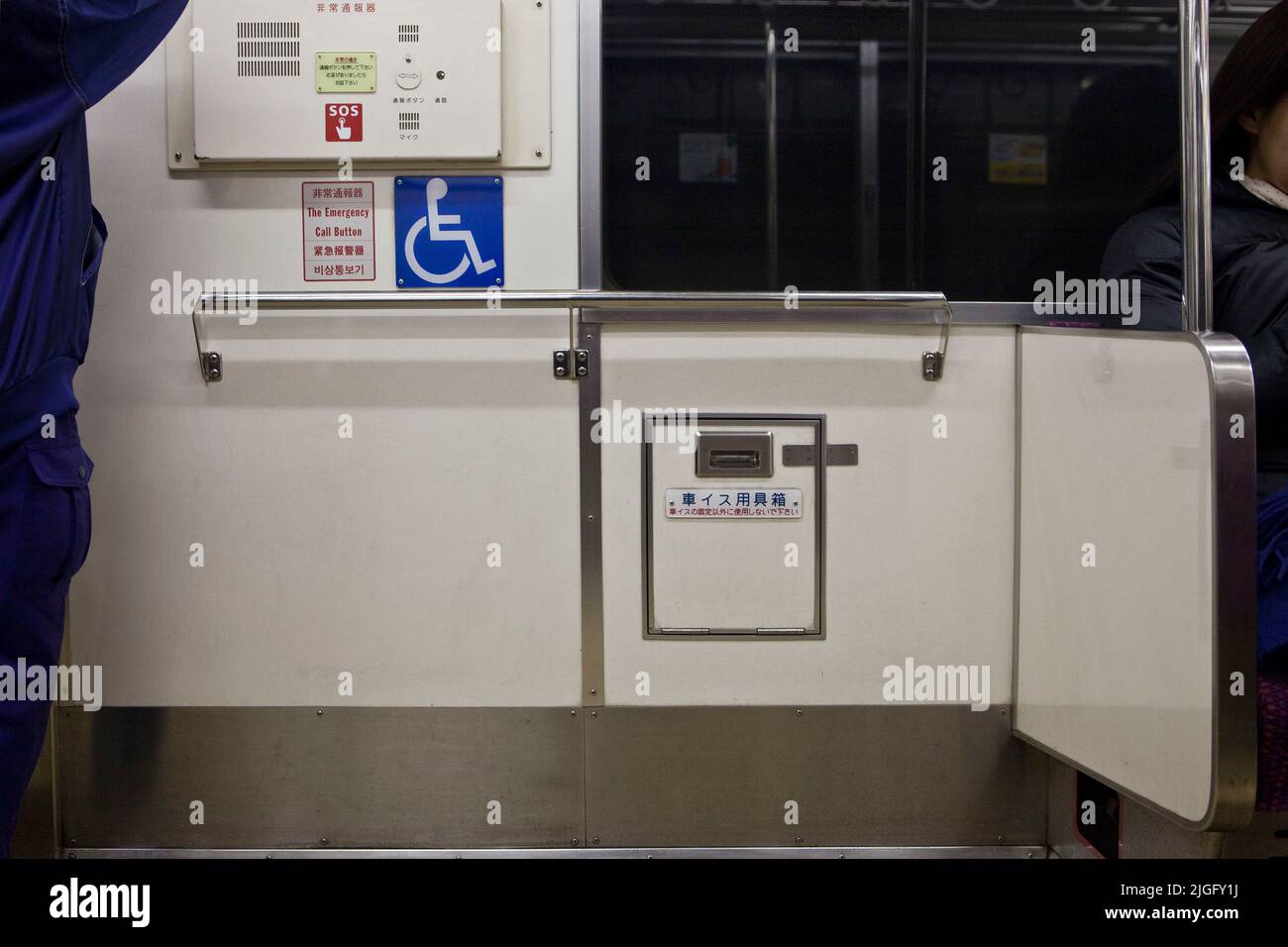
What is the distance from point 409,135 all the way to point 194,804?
1542mm

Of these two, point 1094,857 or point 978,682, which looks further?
point 978,682

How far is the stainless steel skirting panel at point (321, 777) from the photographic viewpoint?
2393 millimetres

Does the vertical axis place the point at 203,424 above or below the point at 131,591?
above

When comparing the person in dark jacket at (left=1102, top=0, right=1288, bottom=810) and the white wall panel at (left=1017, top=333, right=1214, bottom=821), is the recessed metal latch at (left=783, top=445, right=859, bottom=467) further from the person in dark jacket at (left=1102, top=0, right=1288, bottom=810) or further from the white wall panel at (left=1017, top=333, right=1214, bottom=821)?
the person in dark jacket at (left=1102, top=0, right=1288, bottom=810)

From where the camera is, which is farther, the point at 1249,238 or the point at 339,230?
the point at 339,230

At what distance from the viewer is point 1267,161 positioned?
2246 millimetres

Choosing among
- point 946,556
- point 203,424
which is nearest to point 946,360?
point 946,556

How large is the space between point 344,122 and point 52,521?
99cm

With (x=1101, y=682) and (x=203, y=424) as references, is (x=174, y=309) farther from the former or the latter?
(x=1101, y=682)

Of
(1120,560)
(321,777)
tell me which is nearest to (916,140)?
(1120,560)

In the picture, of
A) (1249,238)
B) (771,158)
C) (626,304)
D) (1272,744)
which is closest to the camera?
(1272,744)

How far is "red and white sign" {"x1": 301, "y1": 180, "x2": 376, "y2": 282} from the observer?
2320 millimetres

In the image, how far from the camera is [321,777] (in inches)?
94.3

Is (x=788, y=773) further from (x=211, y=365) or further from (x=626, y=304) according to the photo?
(x=211, y=365)
